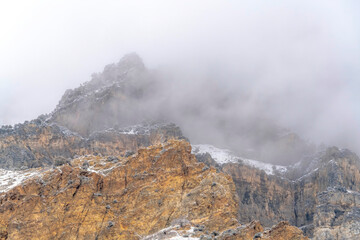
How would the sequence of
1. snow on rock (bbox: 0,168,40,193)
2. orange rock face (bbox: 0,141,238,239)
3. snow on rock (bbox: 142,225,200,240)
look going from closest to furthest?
snow on rock (bbox: 142,225,200,240) < orange rock face (bbox: 0,141,238,239) < snow on rock (bbox: 0,168,40,193)

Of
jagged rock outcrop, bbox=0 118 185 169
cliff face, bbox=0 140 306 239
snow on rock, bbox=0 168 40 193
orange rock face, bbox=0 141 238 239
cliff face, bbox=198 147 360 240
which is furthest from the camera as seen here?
cliff face, bbox=198 147 360 240

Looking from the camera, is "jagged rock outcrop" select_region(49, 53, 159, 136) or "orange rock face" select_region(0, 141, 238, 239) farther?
"jagged rock outcrop" select_region(49, 53, 159, 136)

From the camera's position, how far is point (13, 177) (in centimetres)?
11512

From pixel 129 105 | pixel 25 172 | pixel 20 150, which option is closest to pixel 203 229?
pixel 25 172

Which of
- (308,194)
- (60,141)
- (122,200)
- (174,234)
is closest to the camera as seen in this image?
(174,234)

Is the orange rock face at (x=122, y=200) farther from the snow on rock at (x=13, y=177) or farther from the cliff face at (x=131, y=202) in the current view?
the snow on rock at (x=13, y=177)

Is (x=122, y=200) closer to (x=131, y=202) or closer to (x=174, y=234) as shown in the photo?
(x=131, y=202)

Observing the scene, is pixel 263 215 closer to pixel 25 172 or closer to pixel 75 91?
pixel 75 91

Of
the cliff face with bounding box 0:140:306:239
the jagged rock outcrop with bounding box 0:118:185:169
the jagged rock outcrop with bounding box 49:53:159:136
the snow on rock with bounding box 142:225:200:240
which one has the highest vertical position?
the jagged rock outcrop with bounding box 49:53:159:136

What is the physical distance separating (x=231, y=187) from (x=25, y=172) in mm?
42737

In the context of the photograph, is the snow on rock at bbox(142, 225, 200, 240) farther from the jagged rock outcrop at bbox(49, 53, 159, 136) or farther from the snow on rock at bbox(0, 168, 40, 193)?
the jagged rock outcrop at bbox(49, 53, 159, 136)

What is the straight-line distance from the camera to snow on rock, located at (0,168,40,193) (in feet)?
355

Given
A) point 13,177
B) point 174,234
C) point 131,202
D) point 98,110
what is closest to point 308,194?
point 98,110

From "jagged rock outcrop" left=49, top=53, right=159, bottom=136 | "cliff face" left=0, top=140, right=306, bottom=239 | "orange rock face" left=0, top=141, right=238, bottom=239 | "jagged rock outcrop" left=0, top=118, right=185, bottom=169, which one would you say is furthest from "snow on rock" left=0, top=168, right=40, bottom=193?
"jagged rock outcrop" left=49, top=53, right=159, bottom=136
